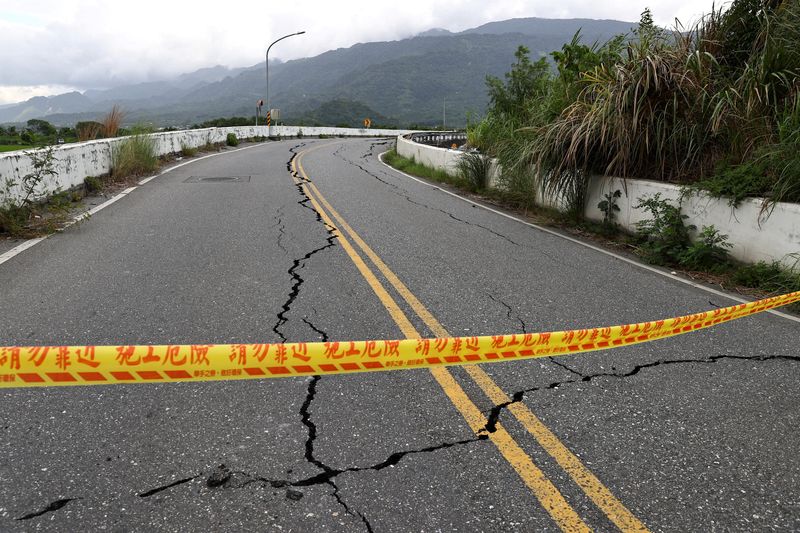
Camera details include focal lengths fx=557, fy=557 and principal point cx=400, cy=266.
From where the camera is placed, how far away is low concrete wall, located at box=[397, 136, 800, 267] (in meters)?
5.77

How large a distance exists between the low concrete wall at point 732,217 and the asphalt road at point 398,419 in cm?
105

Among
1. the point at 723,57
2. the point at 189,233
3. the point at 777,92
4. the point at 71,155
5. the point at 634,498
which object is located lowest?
the point at 634,498

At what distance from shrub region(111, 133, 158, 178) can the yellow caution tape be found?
1187cm

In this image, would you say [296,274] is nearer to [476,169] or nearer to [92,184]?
[92,184]

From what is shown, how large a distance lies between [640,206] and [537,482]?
6002mm

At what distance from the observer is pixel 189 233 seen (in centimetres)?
776

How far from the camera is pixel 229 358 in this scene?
225 cm

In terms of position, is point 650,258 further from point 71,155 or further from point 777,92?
point 71,155

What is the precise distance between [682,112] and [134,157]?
476 inches

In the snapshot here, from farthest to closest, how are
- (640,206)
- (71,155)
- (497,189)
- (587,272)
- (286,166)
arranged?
(286,166), (497,189), (71,155), (640,206), (587,272)

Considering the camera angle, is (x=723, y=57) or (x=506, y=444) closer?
(x=506, y=444)

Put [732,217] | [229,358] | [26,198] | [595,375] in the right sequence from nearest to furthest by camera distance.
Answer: [229,358] → [595,375] → [732,217] → [26,198]

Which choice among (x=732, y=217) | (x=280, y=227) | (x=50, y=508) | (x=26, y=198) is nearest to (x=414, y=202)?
(x=280, y=227)

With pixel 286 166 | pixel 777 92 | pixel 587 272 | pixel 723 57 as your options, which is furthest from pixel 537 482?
pixel 286 166
